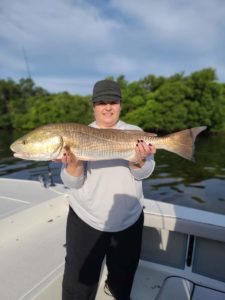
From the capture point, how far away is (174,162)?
57.0ft

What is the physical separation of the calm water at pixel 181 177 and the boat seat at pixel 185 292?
13.1 feet

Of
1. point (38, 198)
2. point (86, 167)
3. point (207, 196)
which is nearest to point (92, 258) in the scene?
point (86, 167)

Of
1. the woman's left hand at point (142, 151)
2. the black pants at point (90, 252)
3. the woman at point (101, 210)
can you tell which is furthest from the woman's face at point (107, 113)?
the black pants at point (90, 252)

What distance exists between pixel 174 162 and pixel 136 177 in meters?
15.3

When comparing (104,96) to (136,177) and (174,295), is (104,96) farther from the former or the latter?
(174,295)

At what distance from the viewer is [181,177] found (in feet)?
43.7

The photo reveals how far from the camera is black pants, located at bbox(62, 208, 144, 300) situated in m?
2.47

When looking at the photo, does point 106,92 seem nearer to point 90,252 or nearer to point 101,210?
point 101,210

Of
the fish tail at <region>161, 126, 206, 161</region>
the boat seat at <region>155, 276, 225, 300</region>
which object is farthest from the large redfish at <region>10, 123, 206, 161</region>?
the boat seat at <region>155, 276, 225, 300</region>

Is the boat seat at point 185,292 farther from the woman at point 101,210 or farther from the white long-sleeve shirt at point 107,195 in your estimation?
the white long-sleeve shirt at point 107,195

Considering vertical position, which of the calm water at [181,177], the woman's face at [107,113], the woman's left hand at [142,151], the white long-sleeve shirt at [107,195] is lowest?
the calm water at [181,177]

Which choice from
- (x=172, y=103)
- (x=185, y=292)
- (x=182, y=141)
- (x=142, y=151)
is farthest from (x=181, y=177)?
(x=172, y=103)

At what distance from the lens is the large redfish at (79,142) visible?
2586 mm

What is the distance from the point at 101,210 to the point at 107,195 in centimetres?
14
